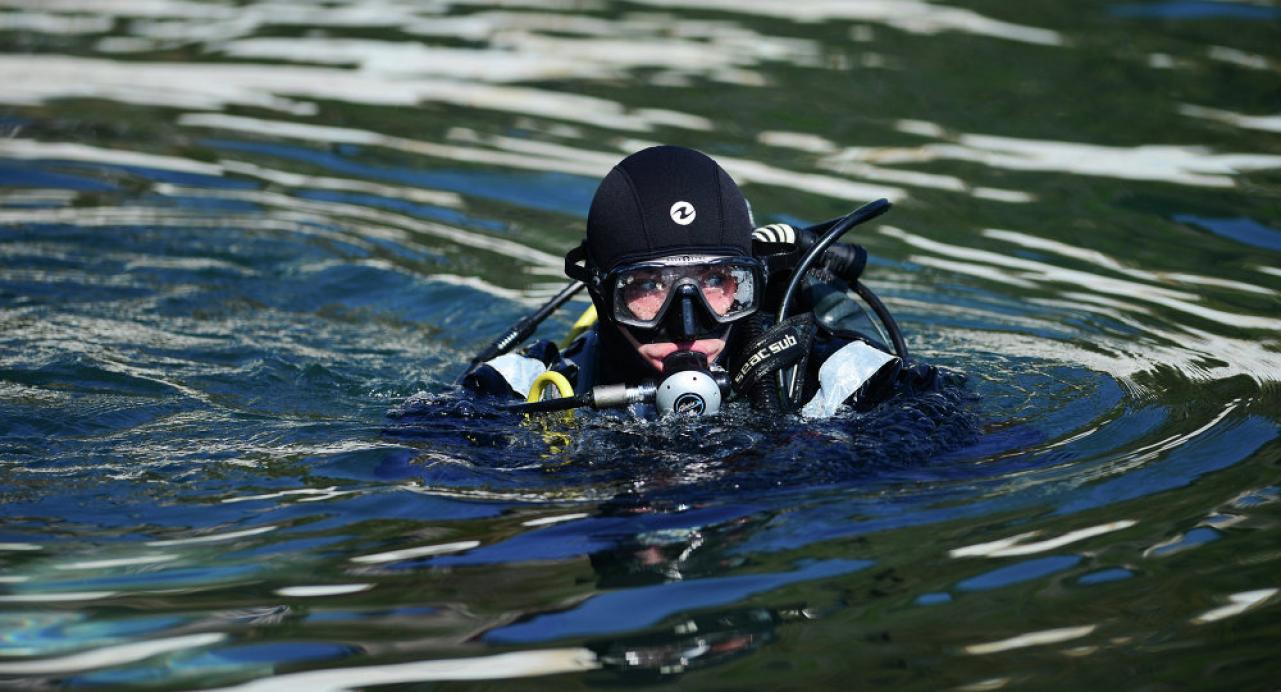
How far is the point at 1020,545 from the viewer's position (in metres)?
3.40

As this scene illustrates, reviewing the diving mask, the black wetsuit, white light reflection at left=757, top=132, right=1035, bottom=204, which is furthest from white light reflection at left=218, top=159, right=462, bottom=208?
the diving mask

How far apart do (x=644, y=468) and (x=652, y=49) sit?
7281 millimetres

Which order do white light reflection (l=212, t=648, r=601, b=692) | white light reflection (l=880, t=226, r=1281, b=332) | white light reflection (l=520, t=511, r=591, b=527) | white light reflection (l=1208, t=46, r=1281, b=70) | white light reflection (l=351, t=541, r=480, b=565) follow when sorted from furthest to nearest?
white light reflection (l=1208, t=46, r=1281, b=70) → white light reflection (l=880, t=226, r=1281, b=332) → white light reflection (l=520, t=511, r=591, b=527) → white light reflection (l=351, t=541, r=480, b=565) → white light reflection (l=212, t=648, r=601, b=692)

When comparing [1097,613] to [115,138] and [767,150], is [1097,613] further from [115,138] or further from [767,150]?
[115,138]

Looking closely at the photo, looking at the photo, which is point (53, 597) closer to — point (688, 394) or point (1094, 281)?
point (688, 394)

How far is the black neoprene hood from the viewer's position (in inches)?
162

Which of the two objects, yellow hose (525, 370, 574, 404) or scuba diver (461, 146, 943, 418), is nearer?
scuba diver (461, 146, 943, 418)

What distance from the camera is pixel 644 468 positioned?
12.9ft

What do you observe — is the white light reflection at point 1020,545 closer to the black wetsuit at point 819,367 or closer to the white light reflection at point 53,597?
the black wetsuit at point 819,367

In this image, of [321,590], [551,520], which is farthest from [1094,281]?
[321,590]

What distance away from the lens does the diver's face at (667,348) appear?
13.4ft

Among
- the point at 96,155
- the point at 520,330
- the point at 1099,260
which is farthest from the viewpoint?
the point at 96,155

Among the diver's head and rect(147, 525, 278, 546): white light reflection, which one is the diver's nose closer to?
the diver's head

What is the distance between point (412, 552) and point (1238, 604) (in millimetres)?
1834
